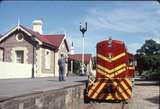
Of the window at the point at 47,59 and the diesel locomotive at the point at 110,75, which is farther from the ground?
the window at the point at 47,59

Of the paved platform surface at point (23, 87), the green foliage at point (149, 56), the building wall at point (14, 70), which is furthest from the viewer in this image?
the green foliage at point (149, 56)

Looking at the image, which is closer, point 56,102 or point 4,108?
point 4,108

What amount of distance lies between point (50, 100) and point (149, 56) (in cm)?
4408

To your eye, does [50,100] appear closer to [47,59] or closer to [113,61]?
[113,61]

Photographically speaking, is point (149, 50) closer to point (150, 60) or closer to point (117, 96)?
point (150, 60)

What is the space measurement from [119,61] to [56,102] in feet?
24.4

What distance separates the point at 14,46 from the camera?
4266 centimetres

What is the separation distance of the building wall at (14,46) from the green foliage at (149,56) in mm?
17973

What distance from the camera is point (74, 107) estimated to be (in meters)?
18.2

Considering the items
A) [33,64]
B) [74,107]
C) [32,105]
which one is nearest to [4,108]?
[32,105]

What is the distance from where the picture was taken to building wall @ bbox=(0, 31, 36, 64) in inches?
1664

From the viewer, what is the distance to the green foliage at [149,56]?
5581cm

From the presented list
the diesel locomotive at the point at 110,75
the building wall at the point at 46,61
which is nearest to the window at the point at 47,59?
the building wall at the point at 46,61

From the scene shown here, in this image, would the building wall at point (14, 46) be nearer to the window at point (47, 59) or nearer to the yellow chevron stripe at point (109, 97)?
the window at point (47, 59)
